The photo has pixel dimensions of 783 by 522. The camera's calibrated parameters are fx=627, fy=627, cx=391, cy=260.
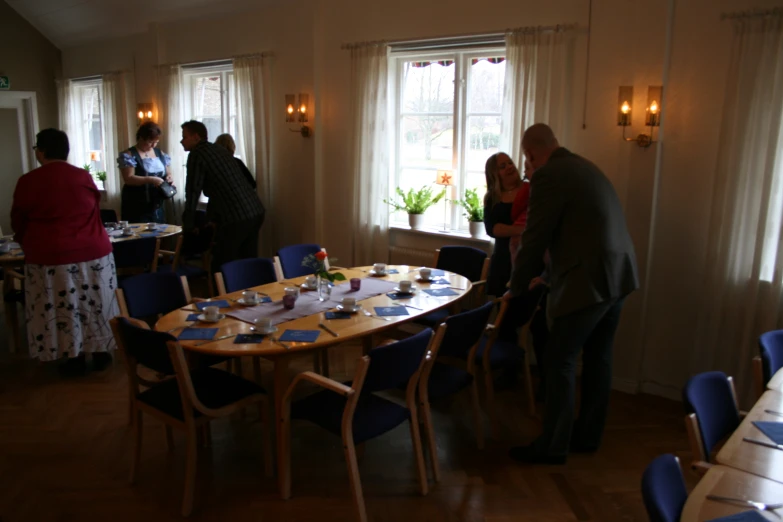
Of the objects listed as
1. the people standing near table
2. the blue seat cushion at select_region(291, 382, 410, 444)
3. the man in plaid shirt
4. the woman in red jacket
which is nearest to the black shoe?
the blue seat cushion at select_region(291, 382, 410, 444)

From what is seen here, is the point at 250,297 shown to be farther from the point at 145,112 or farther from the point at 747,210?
the point at 145,112

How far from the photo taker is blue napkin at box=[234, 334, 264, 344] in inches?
116

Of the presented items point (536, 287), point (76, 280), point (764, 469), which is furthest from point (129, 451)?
point (764, 469)

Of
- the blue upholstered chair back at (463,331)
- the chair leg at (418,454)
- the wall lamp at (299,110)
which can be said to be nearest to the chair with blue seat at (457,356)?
the blue upholstered chair back at (463,331)

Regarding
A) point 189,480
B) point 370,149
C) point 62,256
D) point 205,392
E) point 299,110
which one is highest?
point 299,110

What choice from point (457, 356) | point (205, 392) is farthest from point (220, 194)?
point (457, 356)

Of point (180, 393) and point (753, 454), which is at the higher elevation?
point (753, 454)

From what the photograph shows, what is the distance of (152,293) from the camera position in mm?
3688

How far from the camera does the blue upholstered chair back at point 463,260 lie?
4.57 metres

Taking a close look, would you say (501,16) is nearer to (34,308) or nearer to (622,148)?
(622,148)

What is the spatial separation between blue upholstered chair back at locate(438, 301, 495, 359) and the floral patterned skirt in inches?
106

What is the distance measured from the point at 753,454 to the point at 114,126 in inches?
346

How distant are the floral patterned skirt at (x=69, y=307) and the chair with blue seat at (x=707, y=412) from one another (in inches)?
150

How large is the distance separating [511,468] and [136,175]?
5.14 metres
